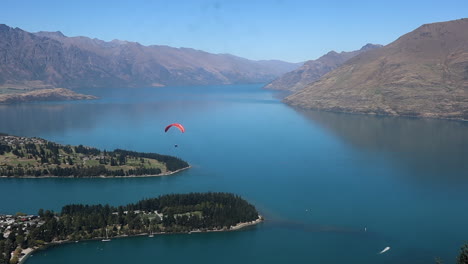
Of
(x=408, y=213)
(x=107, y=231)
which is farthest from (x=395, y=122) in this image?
(x=107, y=231)

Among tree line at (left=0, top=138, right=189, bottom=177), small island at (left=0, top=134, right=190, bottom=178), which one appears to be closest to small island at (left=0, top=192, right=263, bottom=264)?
small island at (left=0, top=134, right=190, bottom=178)

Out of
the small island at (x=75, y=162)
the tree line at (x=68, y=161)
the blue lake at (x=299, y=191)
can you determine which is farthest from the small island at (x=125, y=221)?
the tree line at (x=68, y=161)

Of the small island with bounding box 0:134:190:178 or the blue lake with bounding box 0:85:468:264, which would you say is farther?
the small island with bounding box 0:134:190:178

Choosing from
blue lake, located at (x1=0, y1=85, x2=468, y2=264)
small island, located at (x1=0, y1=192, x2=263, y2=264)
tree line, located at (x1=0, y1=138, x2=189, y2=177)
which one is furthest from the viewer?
tree line, located at (x1=0, y1=138, x2=189, y2=177)

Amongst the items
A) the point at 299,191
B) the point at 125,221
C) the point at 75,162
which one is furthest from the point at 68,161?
the point at 299,191

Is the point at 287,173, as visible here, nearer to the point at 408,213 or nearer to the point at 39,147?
the point at 408,213

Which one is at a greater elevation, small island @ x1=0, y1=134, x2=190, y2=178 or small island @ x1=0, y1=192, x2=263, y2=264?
small island @ x1=0, y1=134, x2=190, y2=178

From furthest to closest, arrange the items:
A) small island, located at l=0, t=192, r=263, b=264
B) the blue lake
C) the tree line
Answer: the tree line → small island, located at l=0, t=192, r=263, b=264 → the blue lake

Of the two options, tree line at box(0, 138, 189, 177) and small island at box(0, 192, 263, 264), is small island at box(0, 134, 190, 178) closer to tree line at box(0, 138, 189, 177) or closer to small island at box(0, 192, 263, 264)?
tree line at box(0, 138, 189, 177)
